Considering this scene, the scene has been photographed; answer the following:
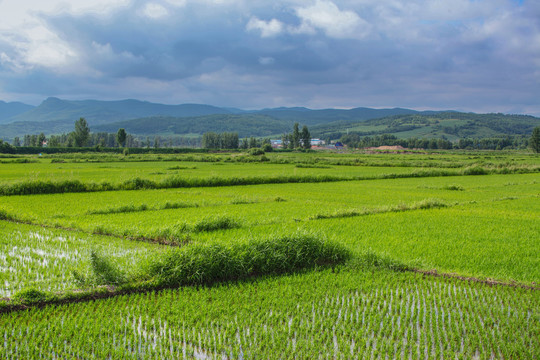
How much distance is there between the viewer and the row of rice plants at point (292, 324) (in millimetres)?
5805

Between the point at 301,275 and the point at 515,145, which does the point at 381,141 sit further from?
the point at 301,275

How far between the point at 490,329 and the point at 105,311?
6.73 metres

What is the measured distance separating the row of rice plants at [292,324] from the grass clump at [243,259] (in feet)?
1.78

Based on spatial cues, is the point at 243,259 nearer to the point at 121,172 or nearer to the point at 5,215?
the point at 5,215

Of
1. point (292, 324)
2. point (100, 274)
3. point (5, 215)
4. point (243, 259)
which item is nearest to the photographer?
point (292, 324)

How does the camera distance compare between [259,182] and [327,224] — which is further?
[259,182]

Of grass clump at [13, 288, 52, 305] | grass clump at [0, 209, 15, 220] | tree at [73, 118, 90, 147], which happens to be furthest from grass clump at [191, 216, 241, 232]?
tree at [73, 118, 90, 147]

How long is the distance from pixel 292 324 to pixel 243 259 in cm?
274

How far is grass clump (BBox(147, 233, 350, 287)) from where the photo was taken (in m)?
8.67

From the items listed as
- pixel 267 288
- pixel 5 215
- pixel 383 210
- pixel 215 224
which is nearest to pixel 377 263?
pixel 267 288

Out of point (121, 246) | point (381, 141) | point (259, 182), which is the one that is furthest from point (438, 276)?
point (381, 141)

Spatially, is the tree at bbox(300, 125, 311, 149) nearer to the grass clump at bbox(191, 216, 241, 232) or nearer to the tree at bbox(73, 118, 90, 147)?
the tree at bbox(73, 118, 90, 147)

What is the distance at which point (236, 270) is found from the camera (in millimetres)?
9164

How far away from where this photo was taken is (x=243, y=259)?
9141 mm
